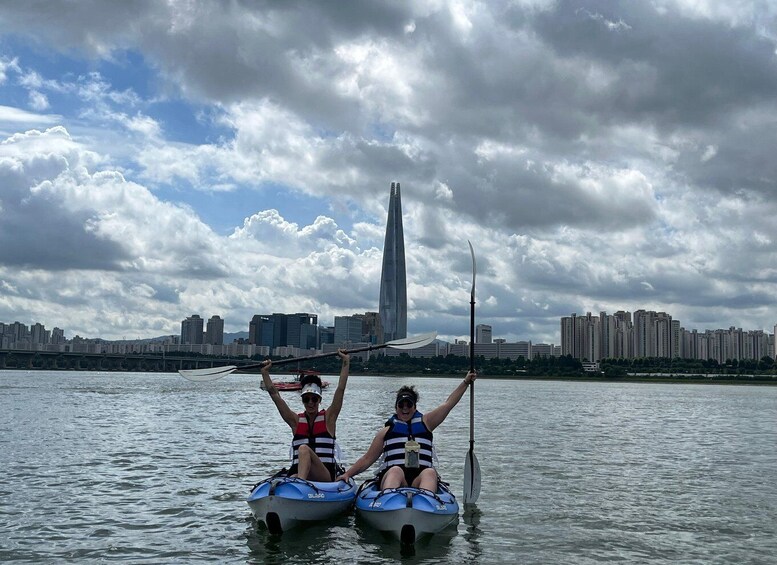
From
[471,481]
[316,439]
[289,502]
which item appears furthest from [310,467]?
[471,481]

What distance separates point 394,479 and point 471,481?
423 cm

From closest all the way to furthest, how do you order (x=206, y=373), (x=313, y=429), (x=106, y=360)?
(x=313, y=429), (x=206, y=373), (x=106, y=360)

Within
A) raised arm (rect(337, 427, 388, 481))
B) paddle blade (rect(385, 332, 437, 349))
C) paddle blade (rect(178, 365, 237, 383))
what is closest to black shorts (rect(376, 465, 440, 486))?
raised arm (rect(337, 427, 388, 481))

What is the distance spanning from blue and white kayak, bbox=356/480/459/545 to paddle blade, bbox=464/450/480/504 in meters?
3.87

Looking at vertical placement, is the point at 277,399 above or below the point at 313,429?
above

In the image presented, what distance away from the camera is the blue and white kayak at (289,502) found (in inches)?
531

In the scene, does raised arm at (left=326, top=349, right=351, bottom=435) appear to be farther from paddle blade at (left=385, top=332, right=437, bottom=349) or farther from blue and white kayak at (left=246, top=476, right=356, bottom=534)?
paddle blade at (left=385, top=332, right=437, bottom=349)

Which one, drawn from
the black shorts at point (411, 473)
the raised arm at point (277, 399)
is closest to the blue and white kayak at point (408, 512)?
the black shorts at point (411, 473)

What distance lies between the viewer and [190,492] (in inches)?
731

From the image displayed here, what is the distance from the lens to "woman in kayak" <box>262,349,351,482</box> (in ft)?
46.7

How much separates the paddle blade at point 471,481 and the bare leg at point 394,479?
12.5 feet

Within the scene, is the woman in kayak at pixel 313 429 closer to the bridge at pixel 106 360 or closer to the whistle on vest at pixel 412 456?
the whistle on vest at pixel 412 456

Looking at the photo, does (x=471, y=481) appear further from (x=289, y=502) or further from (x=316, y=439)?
(x=289, y=502)

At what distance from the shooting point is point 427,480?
45.3 feet
